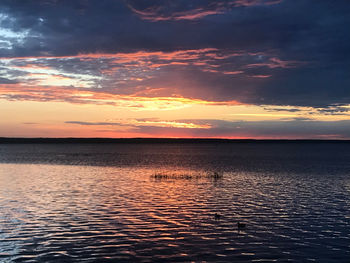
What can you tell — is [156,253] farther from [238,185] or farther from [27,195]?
[238,185]

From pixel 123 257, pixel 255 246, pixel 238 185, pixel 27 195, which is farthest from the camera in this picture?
pixel 238 185

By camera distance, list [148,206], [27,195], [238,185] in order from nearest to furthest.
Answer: [148,206] → [27,195] → [238,185]

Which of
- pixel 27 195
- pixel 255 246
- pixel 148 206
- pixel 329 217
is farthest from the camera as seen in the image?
pixel 27 195

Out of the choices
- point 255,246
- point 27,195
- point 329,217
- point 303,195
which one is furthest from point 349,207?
point 27,195

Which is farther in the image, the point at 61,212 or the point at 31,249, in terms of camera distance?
the point at 61,212

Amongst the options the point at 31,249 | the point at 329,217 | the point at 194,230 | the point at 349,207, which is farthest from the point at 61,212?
the point at 349,207

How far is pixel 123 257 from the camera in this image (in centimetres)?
2070

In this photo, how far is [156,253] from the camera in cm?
2150

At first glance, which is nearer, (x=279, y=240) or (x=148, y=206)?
(x=279, y=240)

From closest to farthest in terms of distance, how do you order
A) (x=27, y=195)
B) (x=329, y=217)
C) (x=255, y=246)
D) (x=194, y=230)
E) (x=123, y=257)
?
(x=123, y=257) < (x=255, y=246) < (x=194, y=230) < (x=329, y=217) < (x=27, y=195)

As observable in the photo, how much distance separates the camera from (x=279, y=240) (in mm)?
24500

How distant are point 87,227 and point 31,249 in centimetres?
571

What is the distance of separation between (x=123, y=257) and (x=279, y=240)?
35.1 feet

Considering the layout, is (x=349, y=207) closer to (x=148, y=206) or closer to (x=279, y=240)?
(x=279, y=240)
